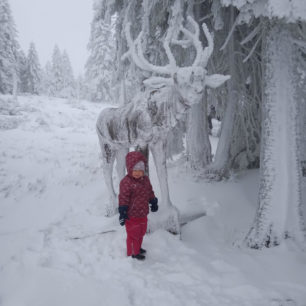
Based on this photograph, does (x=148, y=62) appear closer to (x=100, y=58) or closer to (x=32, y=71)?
(x=100, y=58)

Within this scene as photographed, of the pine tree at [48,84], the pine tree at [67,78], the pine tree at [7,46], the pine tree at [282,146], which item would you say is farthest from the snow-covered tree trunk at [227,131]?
the pine tree at [48,84]

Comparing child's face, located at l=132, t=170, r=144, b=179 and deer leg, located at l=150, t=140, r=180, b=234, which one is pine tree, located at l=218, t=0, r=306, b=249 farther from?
child's face, located at l=132, t=170, r=144, b=179

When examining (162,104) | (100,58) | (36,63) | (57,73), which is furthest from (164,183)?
(57,73)

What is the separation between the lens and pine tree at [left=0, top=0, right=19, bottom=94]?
80.0 ft

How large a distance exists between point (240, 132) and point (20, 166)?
6490 mm

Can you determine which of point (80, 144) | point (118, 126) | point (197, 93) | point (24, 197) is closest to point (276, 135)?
point (197, 93)

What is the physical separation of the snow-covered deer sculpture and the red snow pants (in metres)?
0.61

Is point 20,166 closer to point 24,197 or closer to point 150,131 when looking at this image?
point 24,197

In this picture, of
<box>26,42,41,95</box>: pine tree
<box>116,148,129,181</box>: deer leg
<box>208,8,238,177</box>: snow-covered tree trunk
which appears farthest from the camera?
<box>26,42,41,95</box>: pine tree

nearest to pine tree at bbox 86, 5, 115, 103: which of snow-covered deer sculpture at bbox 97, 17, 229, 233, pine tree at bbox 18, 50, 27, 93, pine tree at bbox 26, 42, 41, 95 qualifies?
pine tree at bbox 18, 50, 27, 93

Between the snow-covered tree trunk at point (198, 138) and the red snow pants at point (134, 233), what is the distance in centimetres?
343

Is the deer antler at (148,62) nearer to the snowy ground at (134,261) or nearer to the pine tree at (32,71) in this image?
the snowy ground at (134,261)

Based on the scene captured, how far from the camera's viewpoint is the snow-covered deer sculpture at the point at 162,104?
3.75 metres

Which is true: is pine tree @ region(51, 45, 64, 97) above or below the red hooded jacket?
above
